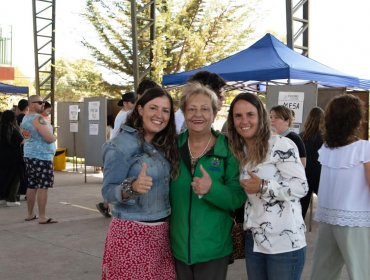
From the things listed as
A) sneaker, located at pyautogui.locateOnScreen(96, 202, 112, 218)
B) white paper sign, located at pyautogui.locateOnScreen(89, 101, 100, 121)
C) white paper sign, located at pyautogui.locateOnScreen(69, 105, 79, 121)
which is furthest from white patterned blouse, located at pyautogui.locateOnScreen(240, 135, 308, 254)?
white paper sign, located at pyautogui.locateOnScreen(69, 105, 79, 121)

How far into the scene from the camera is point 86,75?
22.2 metres

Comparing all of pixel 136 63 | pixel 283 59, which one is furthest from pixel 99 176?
pixel 283 59

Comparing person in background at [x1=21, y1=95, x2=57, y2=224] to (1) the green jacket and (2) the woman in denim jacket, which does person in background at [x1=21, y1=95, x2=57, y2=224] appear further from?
(1) the green jacket

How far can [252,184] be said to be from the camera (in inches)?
99.5

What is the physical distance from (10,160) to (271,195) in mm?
7094

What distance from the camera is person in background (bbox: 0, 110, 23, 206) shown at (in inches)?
339

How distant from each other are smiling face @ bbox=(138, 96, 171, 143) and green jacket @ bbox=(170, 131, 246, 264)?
193 mm

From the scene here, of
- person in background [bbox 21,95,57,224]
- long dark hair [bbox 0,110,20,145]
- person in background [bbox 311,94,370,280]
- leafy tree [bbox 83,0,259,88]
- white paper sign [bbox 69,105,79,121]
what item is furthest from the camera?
leafy tree [bbox 83,0,259,88]

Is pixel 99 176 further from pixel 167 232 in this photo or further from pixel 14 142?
pixel 167 232

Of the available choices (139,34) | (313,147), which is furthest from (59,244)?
(139,34)

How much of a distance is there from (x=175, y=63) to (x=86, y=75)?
3.96m

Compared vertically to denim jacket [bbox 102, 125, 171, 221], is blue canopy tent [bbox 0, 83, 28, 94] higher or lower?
higher

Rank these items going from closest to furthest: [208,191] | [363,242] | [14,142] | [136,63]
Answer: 1. [208,191]
2. [363,242]
3. [14,142]
4. [136,63]

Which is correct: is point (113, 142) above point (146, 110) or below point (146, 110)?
below
